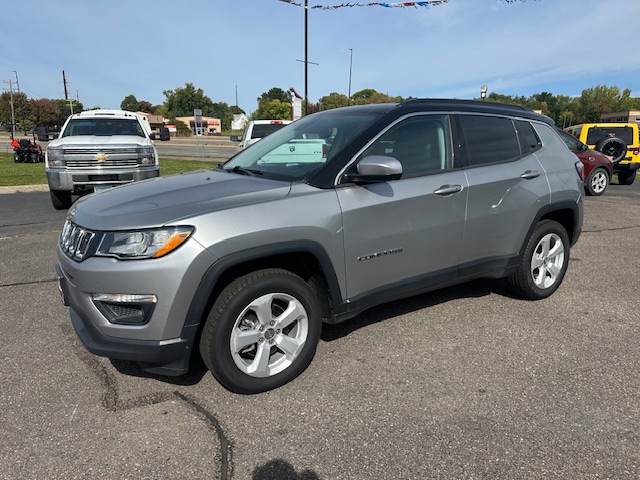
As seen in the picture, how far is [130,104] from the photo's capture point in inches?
4973

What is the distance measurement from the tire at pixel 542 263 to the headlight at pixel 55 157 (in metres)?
7.64

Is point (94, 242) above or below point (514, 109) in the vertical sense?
below

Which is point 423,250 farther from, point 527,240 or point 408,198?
point 527,240

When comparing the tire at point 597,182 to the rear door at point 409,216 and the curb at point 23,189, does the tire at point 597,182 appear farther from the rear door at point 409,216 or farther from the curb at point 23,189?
the curb at point 23,189

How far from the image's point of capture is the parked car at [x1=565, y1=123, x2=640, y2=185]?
1395 cm

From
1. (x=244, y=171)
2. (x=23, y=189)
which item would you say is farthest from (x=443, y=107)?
(x=23, y=189)

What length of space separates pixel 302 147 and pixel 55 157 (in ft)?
21.4

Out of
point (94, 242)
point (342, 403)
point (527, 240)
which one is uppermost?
point (94, 242)

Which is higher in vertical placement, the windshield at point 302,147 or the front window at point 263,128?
the front window at point 263,128

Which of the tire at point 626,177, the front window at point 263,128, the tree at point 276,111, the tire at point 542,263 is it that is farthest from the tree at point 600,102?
the tire at point 542,263

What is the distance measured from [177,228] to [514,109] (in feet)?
11.0

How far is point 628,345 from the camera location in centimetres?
346

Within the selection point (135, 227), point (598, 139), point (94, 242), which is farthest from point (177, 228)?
point (598, 139)

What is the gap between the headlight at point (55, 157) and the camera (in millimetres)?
8102
